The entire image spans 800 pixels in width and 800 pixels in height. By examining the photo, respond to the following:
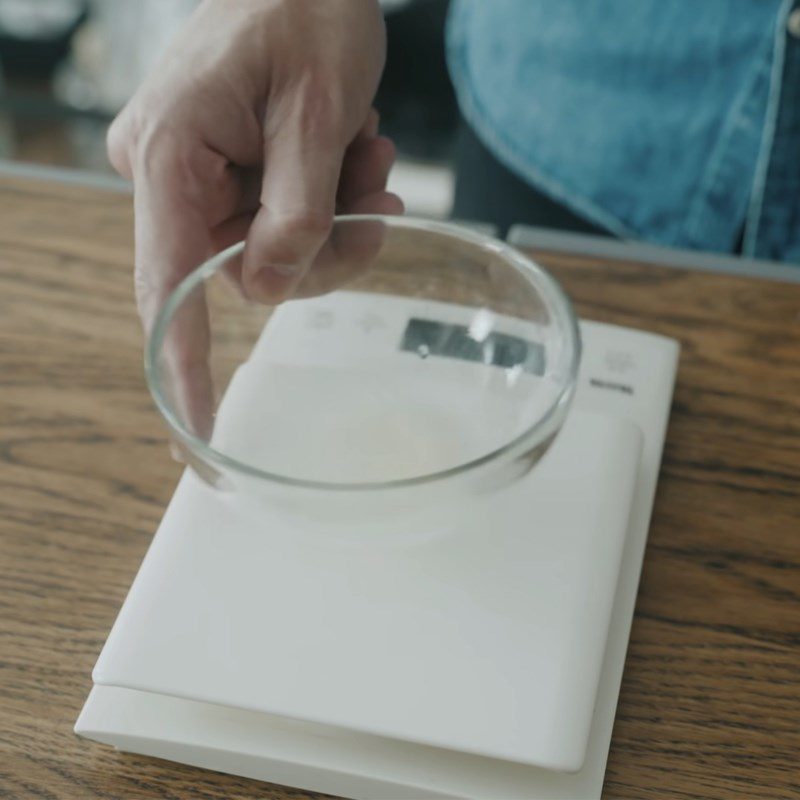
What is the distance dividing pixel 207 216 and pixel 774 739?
1.08 feet

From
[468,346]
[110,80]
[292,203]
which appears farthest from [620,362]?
[110,80]

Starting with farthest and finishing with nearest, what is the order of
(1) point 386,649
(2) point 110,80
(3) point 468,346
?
(2) point 110,80 → (3) point 468,346 → (1) point 386,649

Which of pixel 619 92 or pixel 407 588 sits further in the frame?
pixel 619 92

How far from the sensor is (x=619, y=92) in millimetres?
686

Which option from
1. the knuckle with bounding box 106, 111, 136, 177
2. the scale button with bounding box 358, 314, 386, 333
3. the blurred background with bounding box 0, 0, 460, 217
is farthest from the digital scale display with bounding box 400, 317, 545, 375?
the blurred background with bounding box 0, 0, 460, 217

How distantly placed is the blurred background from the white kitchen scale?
3.93 ft

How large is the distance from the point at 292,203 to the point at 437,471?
125 millimetres

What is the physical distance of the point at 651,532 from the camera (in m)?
0.47

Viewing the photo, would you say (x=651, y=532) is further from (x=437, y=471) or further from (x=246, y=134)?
(x=246, y=134)

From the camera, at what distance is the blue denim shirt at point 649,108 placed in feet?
2.06

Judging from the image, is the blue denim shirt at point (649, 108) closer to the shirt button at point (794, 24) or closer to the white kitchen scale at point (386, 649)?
the shirt button at point (794, 24)

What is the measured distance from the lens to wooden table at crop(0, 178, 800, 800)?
40 centimetres

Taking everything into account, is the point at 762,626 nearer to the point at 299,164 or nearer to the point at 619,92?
the point at 299,164

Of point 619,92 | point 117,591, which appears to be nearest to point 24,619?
point 117,591
